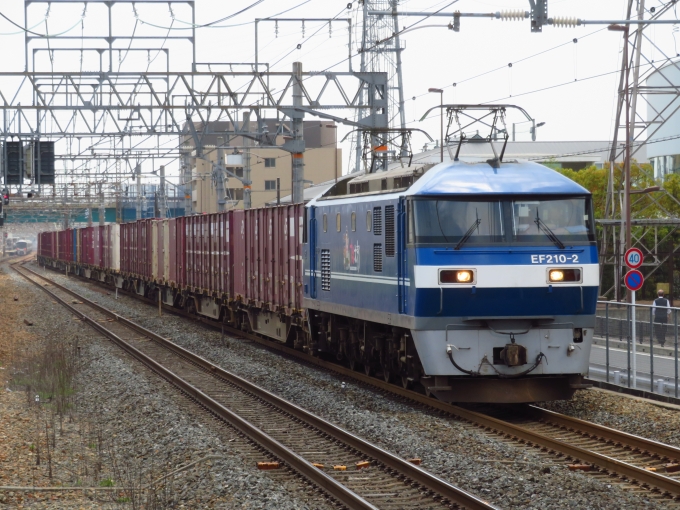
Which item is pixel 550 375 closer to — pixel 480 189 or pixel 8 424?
pixel 480 189

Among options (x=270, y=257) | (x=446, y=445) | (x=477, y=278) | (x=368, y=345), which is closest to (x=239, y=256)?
(x=270, y=257)

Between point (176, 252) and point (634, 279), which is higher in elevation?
point (176, 252)

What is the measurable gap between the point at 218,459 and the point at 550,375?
4637 millimetres

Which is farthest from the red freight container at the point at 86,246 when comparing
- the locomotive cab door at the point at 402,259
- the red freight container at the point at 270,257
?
the locomotive cab door at the point at 402,259

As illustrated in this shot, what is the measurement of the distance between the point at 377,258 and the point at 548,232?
8.82 feet

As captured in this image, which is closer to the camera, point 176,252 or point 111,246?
point 176,252

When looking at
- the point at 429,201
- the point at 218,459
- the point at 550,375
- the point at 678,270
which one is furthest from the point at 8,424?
the point at 678,270

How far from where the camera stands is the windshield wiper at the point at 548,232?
42.1 ft

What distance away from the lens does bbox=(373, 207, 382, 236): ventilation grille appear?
564 inches

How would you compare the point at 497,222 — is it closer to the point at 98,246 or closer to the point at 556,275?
the point at 556,275

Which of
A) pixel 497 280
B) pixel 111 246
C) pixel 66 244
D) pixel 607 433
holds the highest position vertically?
pixel 66 244

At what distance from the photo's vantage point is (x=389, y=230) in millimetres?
13891

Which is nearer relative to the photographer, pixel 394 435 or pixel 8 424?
pixel 394 435

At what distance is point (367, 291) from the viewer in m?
15.0
